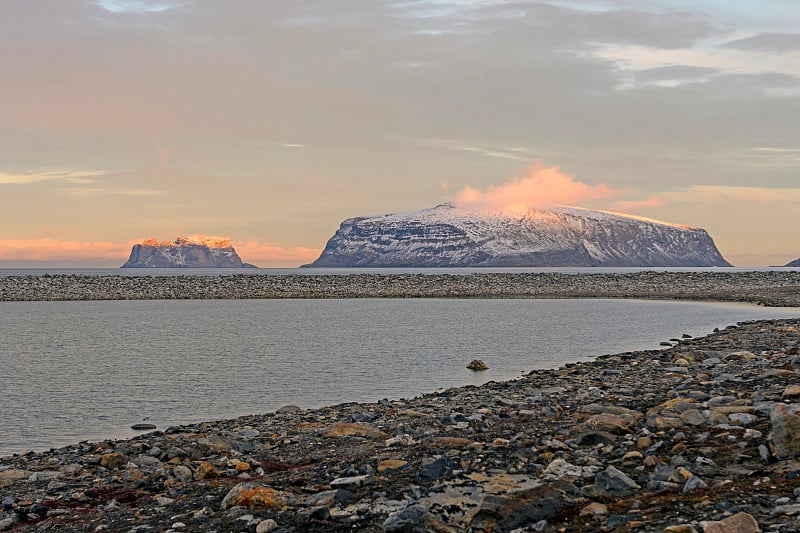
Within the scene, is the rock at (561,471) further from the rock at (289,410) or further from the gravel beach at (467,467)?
the rock at (289,410)

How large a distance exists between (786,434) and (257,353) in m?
28.3

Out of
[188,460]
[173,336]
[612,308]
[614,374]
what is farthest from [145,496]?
[612,308]

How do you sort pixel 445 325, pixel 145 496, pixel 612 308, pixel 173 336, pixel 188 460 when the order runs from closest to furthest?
pixel 145 496
pixel 188 460
pixel 173 336
pixel 445 325
pixel 612 308

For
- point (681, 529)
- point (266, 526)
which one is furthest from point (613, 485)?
point (266, 526)

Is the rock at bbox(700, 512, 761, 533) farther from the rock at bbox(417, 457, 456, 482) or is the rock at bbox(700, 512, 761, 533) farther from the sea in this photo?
the sea

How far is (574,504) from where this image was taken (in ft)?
28.4

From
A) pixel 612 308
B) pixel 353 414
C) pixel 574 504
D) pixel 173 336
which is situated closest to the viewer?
pixel 574 504

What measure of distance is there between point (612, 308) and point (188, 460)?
5968cm

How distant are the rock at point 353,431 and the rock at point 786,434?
715cm

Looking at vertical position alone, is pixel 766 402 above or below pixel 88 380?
above

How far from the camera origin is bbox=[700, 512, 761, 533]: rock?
22.6 feet

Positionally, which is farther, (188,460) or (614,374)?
(614,374)

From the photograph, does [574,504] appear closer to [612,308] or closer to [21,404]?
[21,404]

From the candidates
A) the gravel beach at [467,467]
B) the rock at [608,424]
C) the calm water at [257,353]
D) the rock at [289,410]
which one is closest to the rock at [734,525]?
the gravel beach at [467,467]
